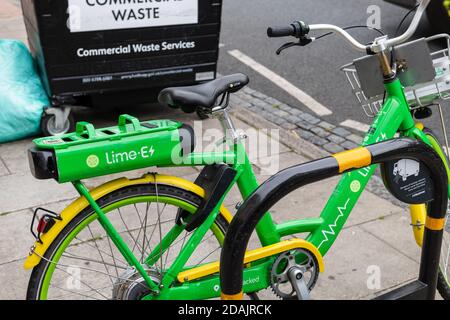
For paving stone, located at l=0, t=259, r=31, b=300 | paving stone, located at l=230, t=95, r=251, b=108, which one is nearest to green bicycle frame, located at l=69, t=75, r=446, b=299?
paving stone, located at l=0, t=259, r=31, b=300

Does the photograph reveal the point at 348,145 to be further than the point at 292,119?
No

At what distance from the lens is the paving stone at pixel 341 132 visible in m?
5.83

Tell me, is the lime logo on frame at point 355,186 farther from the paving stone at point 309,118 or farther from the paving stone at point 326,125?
the paving stone at point 309,118

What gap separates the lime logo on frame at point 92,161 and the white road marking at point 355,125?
382cm

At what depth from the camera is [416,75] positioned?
123 inches

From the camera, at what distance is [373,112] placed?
10.8ft

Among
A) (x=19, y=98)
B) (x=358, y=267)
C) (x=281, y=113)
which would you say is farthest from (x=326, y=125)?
(x=19, y=98)

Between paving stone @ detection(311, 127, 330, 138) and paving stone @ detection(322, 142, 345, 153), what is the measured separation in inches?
7.9

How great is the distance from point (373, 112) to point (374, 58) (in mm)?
308

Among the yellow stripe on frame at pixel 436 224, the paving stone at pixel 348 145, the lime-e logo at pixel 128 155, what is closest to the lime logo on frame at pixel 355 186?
the yellow stripe on frame at pixel 436 224

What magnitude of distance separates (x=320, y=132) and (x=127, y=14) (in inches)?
77.6

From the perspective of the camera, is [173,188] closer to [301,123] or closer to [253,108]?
[301,123]

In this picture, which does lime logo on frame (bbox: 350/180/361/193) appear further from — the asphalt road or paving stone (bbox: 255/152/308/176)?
the asphalt road

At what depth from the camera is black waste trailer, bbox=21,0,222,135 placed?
16.9 ft
